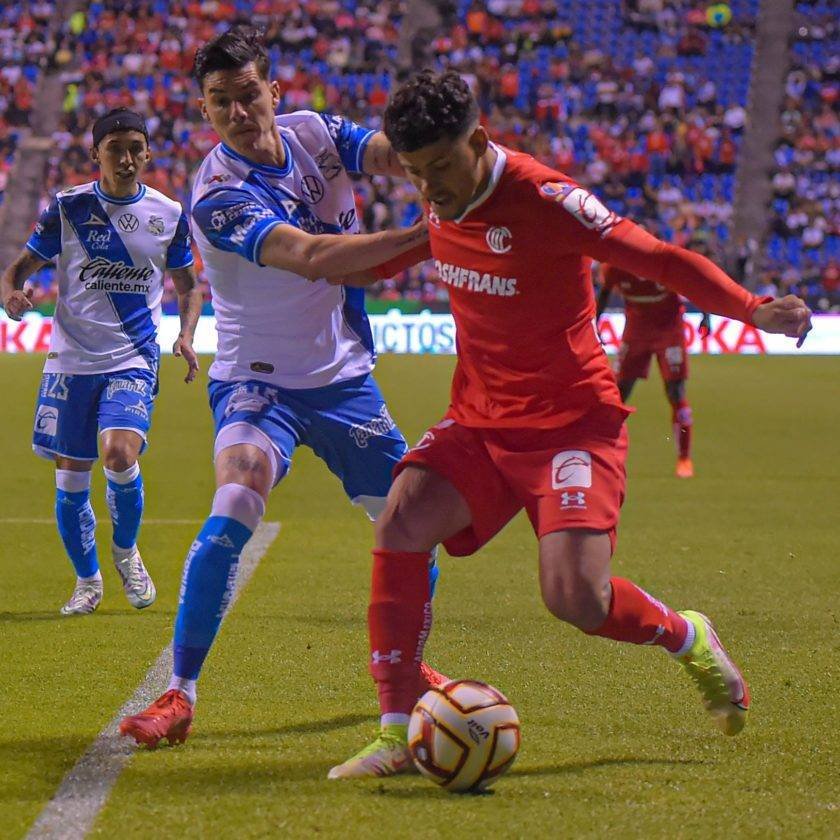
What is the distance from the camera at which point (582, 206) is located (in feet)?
12.5

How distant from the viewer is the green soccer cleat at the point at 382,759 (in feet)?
12.6

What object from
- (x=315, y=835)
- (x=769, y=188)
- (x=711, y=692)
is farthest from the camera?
(x=769, y=188)

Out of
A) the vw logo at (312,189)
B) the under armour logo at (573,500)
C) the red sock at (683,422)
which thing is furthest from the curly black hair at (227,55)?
the red sock at (683,422)

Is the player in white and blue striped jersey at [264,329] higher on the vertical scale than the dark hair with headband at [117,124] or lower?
lower

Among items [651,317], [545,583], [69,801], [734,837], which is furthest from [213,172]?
[651,317]

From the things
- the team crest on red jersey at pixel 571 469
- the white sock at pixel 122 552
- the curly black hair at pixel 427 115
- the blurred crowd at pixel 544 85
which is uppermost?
the blurred crowd at pixel 544 85

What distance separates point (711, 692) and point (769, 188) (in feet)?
82.1

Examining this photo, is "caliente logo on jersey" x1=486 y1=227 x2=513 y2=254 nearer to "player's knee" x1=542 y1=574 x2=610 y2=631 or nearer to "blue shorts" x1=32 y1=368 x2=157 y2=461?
"player's knee" x1=542 y1=574 x2=610 y2=631

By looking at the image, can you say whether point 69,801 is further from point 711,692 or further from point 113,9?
point 113,9

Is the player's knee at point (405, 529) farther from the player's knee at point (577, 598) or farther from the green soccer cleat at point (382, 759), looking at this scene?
the green soccer cleat at point (382, 759)

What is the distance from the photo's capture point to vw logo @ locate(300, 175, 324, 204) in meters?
4.68

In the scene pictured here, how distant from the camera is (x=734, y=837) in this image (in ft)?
11.0

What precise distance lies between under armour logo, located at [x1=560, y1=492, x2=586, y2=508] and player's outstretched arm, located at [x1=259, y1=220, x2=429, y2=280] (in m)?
0.82

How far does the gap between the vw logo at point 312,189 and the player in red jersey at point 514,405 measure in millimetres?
801
